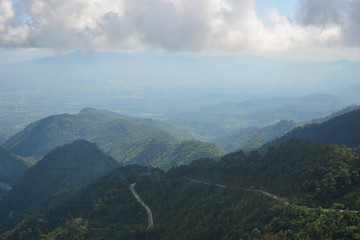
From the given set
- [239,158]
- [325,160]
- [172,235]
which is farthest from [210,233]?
[239,158]

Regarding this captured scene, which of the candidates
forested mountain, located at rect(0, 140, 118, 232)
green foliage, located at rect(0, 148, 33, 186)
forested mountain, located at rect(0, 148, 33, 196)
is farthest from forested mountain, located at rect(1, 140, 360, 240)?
green foliage, located at rect(0, 148, 33, 186)

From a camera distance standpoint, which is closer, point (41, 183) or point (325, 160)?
point (325, 160)

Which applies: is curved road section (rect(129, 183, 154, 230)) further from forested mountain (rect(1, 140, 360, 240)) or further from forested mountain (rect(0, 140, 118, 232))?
forested mountain (rect(0, 140, 118, 232))

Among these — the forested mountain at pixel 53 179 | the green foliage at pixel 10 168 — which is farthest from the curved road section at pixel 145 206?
the green foliage at pixel 10 168

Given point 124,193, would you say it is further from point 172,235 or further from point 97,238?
point 172,235

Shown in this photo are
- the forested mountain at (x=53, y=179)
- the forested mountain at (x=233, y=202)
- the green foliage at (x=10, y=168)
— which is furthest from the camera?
the green foliage at (x=10, y=168)

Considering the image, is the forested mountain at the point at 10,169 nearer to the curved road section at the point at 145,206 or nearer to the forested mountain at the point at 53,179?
the forested mountain at the point at 53,179
